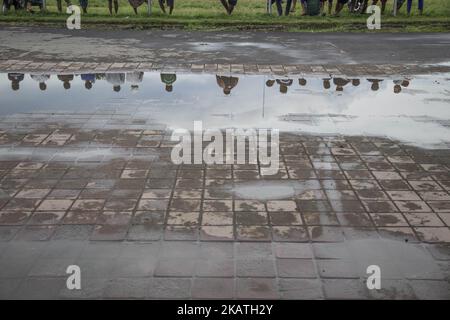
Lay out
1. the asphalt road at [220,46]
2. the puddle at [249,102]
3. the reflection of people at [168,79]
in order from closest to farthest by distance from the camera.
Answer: the puddle at [249,102]
the reflection of people at [168,79]
the asphalt road at [220,46]

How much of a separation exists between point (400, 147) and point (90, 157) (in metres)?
4.00

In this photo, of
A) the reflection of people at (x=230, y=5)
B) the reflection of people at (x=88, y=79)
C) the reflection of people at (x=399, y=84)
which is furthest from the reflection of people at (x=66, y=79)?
the reflection of people at (x=230, y=5)

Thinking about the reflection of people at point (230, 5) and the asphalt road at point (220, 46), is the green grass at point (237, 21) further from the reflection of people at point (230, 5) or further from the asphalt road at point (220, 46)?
the asphalt road at point (220, 46)

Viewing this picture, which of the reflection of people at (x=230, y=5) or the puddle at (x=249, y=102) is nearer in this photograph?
the puddle at (x=249, y=102)

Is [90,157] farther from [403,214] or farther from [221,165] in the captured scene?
[403,214]

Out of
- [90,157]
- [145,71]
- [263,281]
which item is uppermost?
[145,71]

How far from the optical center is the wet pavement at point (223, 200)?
3682mm

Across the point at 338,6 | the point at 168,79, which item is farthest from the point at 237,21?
the point at 168,79

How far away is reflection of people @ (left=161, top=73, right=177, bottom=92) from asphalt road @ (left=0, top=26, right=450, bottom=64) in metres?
1.08

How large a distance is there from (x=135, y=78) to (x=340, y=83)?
4071 mm

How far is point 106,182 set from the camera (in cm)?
523

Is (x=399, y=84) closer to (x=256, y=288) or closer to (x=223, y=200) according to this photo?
(x=223, y=200)

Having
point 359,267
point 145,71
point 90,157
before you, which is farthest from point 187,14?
point 359,267

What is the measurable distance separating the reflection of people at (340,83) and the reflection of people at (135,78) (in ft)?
12.5
